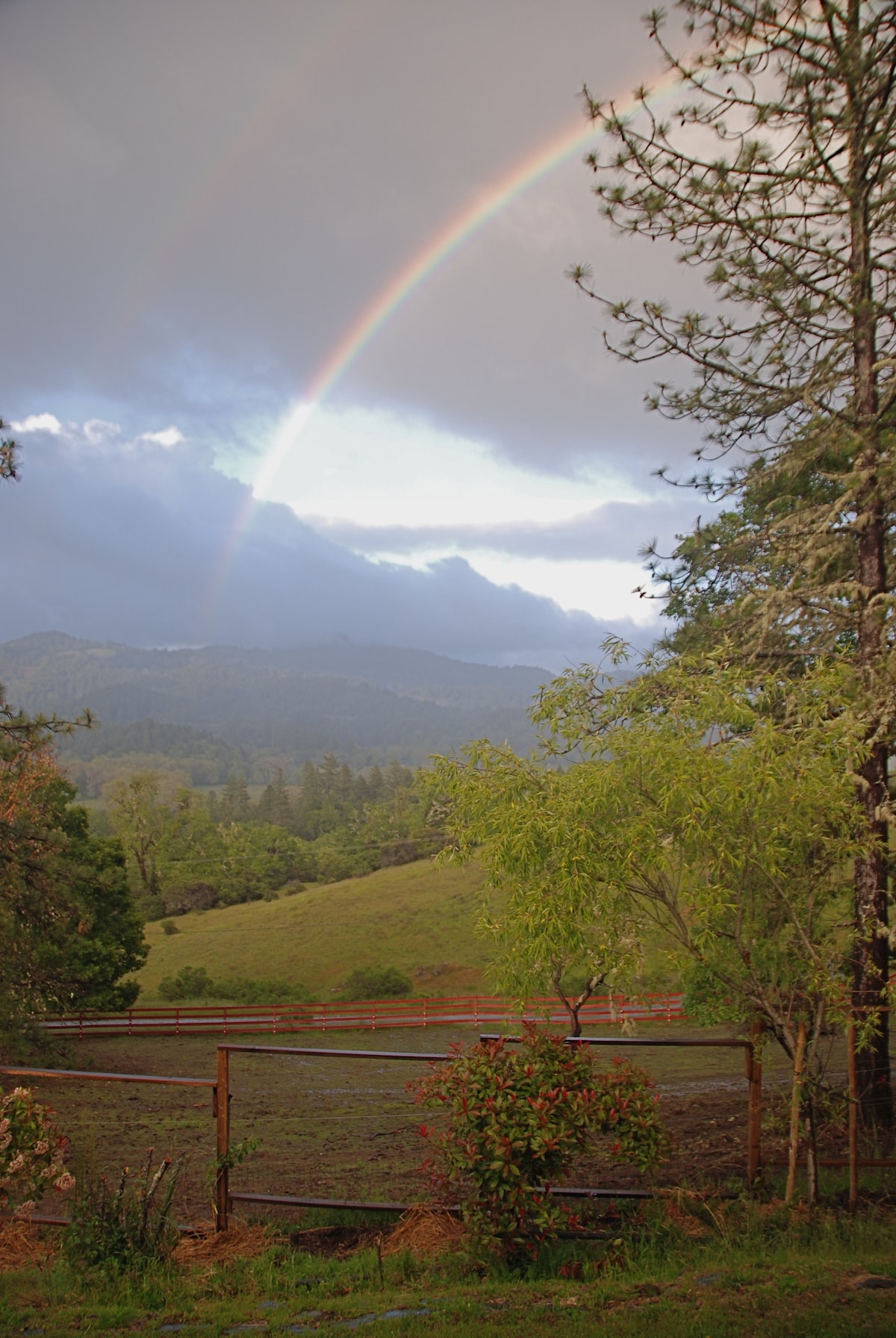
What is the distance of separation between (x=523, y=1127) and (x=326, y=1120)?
12.1 metres

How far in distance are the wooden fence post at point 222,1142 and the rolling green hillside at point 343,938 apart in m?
41.4

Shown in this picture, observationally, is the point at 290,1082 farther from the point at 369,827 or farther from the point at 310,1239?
the point at 369,827

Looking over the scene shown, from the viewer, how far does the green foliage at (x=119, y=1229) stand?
19.4 feet

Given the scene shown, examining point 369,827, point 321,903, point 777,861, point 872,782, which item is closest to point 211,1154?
point 777,861

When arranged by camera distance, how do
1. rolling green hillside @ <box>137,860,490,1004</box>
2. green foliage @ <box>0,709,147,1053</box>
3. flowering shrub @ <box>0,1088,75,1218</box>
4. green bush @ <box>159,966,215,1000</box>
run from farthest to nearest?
rolling green hillside @ <box>137,860,490,1004</box> → green bush @ <box>159,966,215,1000</box> → green foliage @ <box>0,709,147,1053</box> → flowering shrub @ <box>0,1088,75,1218</box>

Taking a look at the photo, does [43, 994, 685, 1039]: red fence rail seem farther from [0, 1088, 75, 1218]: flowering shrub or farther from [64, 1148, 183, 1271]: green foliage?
[64, 1148, 183, 1271]: green foliage

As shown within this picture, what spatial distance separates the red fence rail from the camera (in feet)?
122

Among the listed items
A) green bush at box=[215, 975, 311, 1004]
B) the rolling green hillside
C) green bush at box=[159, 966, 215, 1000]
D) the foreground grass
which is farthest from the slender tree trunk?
green bush at box=[159, 966, 215, 1000]

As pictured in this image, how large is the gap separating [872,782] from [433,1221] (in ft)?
25.4

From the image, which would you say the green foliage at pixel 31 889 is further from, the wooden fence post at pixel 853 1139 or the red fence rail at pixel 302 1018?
the wooden fence post at pixel 853 1139

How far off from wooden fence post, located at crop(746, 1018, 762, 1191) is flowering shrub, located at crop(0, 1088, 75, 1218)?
4.84 m

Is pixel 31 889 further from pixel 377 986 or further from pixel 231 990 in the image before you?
pixel 231 990

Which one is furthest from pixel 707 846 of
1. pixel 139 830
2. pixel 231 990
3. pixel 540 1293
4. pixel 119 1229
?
pixel 139 830

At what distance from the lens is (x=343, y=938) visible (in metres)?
55.2
